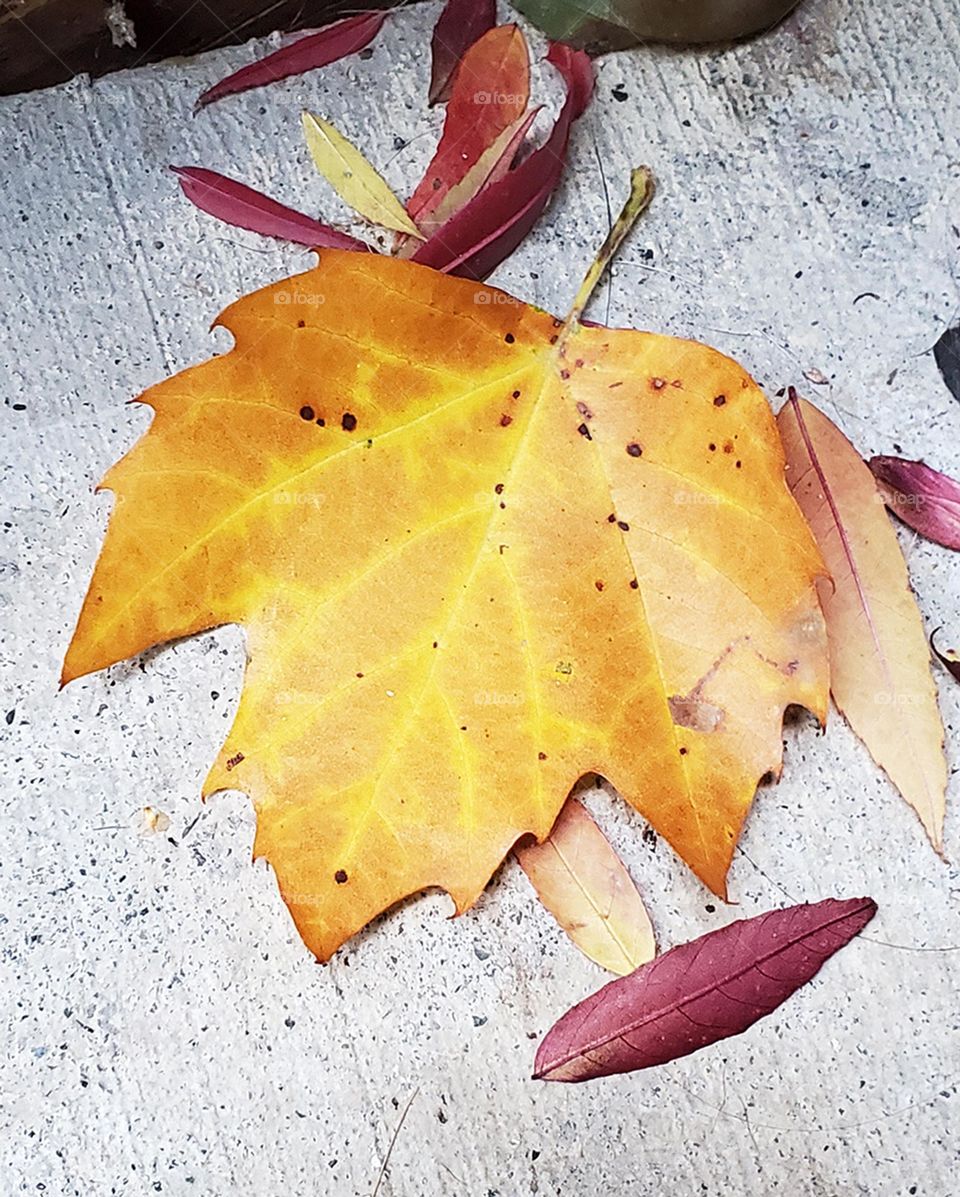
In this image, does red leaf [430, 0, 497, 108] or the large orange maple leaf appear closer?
the large orange maple leaf

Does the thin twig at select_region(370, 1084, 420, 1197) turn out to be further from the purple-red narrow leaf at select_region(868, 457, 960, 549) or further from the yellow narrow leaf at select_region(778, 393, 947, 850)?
the purple-red narrow leaf at select_region(868, 457, 960, 549)

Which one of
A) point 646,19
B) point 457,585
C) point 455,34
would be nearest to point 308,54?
point 455,34

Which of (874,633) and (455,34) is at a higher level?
(455,34)

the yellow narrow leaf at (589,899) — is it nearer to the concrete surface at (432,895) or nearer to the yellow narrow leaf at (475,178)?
the concrete surface at (432,895)

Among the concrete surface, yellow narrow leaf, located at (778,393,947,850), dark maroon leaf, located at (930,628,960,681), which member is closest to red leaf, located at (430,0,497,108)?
the concrete surface

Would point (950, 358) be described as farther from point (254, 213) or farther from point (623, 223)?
point (254, 213)

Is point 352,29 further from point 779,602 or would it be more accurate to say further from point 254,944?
point 254,944

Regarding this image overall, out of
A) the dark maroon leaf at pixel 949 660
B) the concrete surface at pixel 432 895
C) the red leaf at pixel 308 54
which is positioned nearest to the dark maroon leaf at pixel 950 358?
the concrete surface at pixel 432 895
